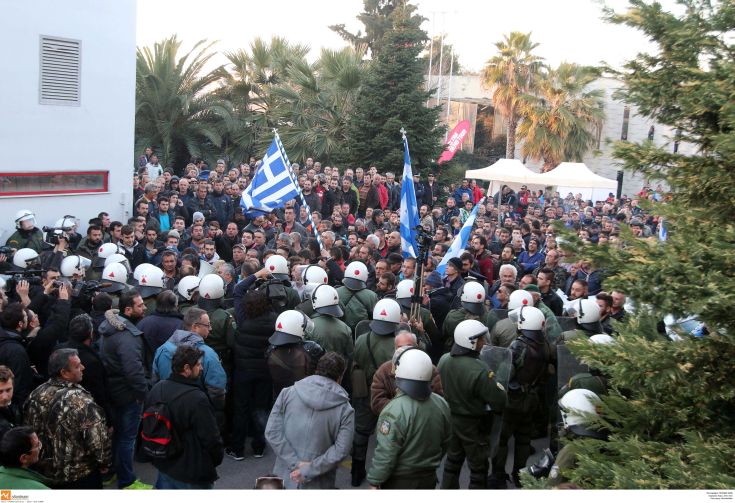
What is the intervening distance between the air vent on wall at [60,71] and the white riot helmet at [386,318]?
8345 mm

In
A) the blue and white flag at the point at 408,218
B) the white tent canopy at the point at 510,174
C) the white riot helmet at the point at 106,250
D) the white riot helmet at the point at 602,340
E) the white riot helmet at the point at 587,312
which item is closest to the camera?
the white riot helmet at the point at 602,340

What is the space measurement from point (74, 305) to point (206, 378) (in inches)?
95.1

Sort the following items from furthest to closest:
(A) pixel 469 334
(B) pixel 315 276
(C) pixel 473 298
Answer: (B) pixel 315 276 → (C) pixel 473 298 → (A) pixel 469 334

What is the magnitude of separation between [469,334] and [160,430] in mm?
2741

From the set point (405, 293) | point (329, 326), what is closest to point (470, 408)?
point (329, 326)

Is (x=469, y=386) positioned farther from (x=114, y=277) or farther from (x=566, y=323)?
(x=114, y=277)

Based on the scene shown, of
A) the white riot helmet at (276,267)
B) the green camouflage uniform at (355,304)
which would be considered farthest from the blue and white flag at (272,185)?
the green camouflage uniform at (355,304)

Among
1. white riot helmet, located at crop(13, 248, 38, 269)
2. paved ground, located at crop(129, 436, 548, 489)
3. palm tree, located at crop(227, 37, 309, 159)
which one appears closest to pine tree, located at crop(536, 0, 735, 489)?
paved ground, located at crop(129, 436, 548, 489)

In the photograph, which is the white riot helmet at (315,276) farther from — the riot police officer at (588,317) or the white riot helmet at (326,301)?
the riot police officer at (588,317)

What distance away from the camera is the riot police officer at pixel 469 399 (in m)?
6.92

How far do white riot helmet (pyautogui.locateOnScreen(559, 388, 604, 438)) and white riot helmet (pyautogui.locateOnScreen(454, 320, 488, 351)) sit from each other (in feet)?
4.98

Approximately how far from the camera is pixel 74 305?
8.53m

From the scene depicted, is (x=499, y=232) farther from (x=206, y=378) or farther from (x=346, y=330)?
(x=206, y=378)

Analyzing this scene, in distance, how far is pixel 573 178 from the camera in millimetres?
21047
